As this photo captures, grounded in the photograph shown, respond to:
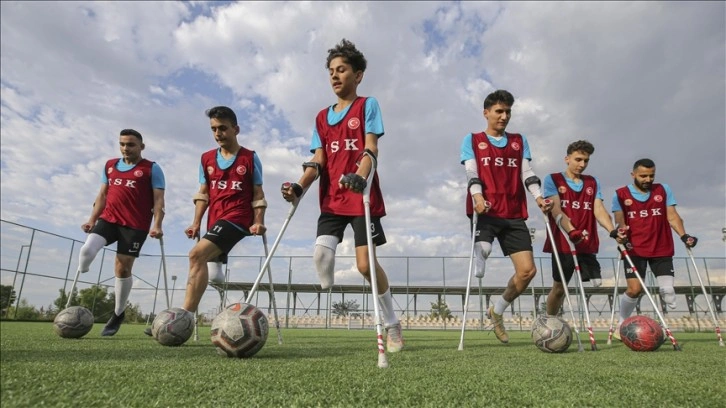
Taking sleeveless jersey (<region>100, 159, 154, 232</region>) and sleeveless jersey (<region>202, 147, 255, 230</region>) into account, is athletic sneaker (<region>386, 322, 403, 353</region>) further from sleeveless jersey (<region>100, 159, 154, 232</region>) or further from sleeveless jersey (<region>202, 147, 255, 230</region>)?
sleeveless jersey (<region>100, 159, 154, 232</region>)

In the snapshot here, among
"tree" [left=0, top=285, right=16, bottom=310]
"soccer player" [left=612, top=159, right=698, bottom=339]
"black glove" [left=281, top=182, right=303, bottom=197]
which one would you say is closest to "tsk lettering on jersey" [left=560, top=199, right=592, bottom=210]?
"soccer player" [left=612, top=159, right=698, bottom=339]

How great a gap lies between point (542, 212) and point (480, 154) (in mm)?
1048

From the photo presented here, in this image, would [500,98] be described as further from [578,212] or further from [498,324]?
[498,324]

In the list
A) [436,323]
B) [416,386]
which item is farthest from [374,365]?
[436,323]

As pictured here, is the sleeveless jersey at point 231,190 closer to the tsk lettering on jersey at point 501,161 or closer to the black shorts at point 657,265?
the tsk lettering on jersey at point 501,161

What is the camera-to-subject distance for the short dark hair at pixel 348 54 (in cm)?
435

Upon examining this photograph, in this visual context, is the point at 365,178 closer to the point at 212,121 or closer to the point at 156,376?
the point at 156,376

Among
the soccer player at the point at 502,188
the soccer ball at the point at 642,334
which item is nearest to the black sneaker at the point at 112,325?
the soccer player at the point at 502,188

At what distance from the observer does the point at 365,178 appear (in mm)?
3361

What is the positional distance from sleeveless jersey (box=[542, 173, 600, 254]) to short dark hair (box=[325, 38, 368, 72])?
3.82m

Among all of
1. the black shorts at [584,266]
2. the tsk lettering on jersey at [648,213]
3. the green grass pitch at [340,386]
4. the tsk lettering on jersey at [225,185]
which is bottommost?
the green grass pitch at [340,386]

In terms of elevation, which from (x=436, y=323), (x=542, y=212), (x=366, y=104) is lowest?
(x=436, y=323)

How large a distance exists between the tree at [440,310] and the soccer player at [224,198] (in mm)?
30937

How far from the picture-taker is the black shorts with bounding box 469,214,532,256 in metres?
5.28
